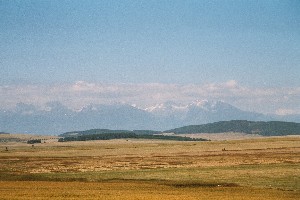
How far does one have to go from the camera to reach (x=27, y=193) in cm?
4359

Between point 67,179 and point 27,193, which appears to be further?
point 67,179

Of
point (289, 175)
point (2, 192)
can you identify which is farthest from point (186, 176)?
point (2, 192)

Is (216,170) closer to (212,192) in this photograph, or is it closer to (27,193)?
(212,192)

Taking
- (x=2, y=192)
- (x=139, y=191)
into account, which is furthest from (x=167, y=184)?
(x=2, y=192)

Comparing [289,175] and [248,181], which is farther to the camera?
[289,175]

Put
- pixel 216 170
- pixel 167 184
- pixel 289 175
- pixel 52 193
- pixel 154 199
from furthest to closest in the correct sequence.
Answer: pixel 216 170
pixel 289 175
pixel 167 184
pixel 52 193
pixel 154 199

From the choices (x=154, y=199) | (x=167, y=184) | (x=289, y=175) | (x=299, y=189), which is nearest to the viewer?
(x=154, y=199)

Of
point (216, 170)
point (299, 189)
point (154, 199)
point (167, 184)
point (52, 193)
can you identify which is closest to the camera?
point (154, 199)

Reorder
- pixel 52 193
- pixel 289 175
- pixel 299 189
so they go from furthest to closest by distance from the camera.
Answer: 1. pixel 289 175
2. pixel 299 189
3. pixel 52 193

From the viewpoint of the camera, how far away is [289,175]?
2249 inches

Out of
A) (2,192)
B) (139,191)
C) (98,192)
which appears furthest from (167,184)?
(2,192)

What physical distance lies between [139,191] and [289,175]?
23593 millimetres

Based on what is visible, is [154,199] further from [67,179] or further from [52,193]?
[67,179]

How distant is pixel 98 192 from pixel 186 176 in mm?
18939
